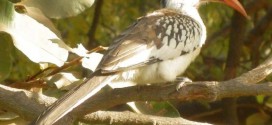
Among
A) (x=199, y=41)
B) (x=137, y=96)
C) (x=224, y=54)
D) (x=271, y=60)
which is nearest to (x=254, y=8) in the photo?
(x=224, y=54)

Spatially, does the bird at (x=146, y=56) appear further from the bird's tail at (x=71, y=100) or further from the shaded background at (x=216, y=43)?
the shaded background at (x=216, y=43)

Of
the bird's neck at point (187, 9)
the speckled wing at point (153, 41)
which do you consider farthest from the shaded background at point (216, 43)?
the speckled wing at point (153, 41)

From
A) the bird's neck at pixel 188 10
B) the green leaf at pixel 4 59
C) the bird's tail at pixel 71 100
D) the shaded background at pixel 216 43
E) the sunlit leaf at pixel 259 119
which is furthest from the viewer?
the shaded background at pixel 216 43

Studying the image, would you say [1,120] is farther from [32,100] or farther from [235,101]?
[235,101]

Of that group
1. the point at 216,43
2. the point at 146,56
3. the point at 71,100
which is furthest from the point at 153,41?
the point at 216,43

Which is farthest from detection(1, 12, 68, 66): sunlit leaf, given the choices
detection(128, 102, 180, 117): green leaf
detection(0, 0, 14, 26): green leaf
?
detection(128, 102, 180, 117): green leaf

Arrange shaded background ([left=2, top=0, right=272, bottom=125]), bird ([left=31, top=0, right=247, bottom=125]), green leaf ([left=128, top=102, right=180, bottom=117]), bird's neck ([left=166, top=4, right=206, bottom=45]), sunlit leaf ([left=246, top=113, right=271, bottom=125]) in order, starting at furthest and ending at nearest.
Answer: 1. shaded background ([left=2, top=0, right=272, bottom=125])
2. sunlit leaf ([left=246, top=113, right=271, bottom=125])
3. bird's neck ([left=166, top=4, right=206, bottom=45])
4. green leaf ([left=128, top=102, right=180, bottom=117])
5. bird ([left=31, top=0, right=247, bottom=125])

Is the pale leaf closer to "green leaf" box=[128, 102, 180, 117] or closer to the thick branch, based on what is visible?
the thick branch

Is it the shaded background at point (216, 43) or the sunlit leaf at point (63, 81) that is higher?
the shaded background at point (216, 43)
